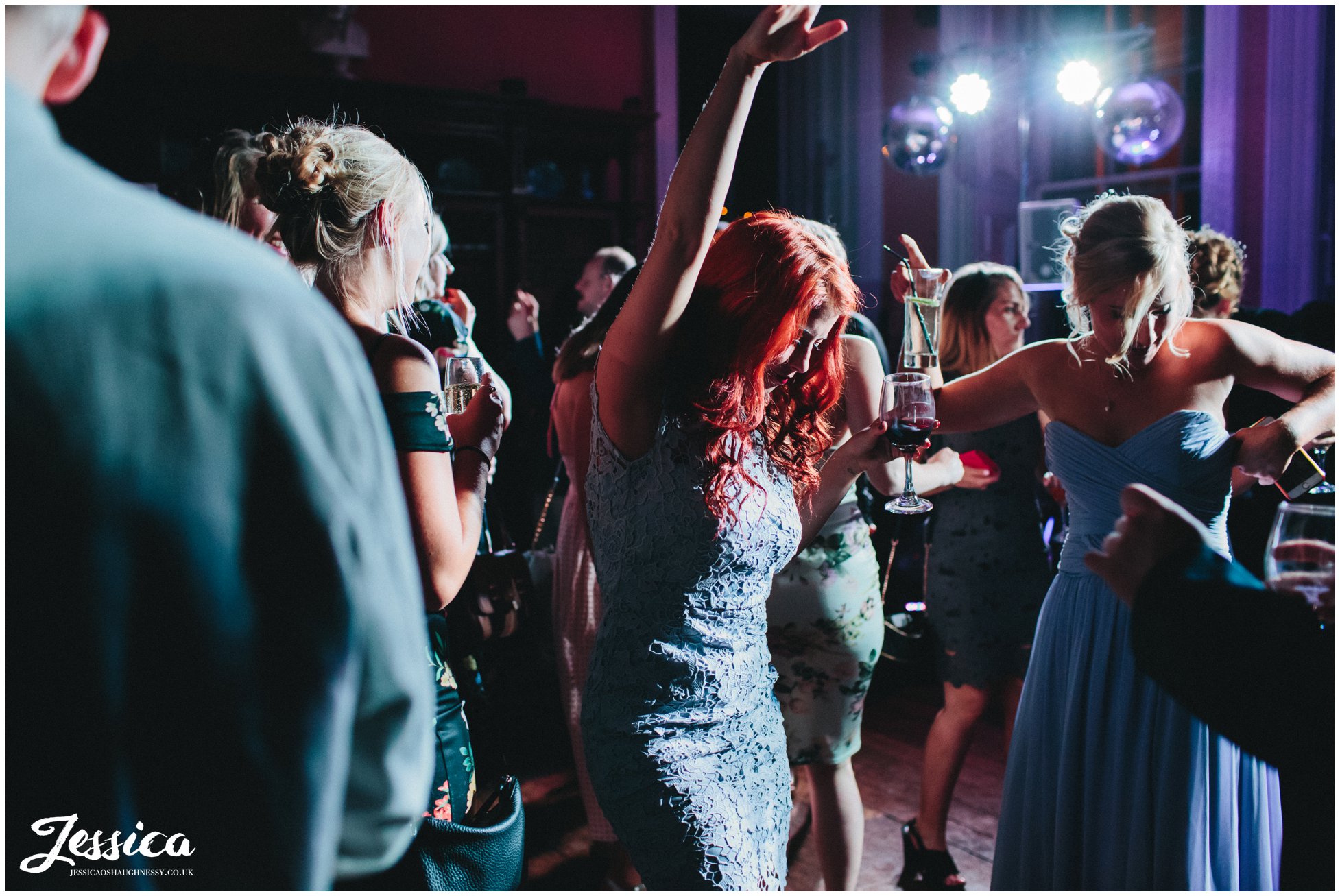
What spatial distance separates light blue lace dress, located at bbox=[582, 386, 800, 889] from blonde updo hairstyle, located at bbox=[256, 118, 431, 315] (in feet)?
1.26

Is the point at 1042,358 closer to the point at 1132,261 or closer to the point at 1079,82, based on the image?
the point at 1132,261

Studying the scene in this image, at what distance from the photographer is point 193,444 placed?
504 millimetres

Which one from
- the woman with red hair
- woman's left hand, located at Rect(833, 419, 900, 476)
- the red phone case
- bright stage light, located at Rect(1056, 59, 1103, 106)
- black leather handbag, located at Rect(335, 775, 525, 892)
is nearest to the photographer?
black leather handbag, located at Rect(335, 775, 525, 892)

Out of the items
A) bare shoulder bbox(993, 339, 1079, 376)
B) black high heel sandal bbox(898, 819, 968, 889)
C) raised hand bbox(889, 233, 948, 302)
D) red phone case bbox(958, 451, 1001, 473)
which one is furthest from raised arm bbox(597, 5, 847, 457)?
black high heel sandal bbox(898, 819, 968, 889)

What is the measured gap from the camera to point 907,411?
5.03 feet

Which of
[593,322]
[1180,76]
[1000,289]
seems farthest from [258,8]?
[1180,76]

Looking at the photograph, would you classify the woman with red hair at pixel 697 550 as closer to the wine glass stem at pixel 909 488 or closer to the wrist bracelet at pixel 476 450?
the wrist bracelet at pixel 476 450

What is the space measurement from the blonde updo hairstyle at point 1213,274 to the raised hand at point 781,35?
217 centimetres

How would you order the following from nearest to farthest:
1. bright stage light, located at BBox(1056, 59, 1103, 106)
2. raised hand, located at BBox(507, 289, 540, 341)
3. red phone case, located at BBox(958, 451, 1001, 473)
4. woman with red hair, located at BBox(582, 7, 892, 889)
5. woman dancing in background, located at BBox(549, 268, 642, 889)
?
woman with red hair, located at BBox(582, 7, 892, 889) < woman dancing in background, located at BBox(549, 268, 642, 889) < red phone case, located at BBox(958, 451, 1001, 473) < raised hand, located at BBox(507, 289, 540, 341) < bright stage light, located at BBox(1056, 59, 1103, 106)

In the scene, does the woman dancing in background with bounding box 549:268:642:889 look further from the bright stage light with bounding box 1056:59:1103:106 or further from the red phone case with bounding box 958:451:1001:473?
the bright stage light with bounding box 1056:59:1103:106

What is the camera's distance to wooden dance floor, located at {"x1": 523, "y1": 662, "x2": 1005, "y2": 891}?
2490 mm

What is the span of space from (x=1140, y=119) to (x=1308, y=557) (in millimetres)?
4216

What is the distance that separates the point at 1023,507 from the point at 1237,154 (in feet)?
10.8

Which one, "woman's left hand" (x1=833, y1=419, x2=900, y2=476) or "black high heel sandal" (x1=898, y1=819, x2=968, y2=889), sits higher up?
"woman's left hand" (x1=833, y1=419, x2=900, y2=476)
